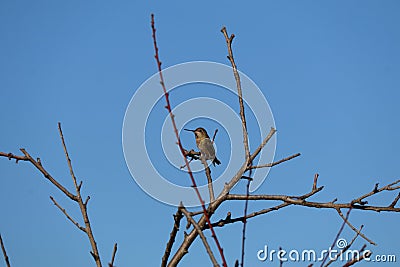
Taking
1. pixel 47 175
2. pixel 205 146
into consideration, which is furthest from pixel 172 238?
pixel 205 146

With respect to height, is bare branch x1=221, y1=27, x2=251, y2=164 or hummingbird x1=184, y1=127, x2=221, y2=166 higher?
hummingbird x1=184, y1=127, x2=221, y2=166

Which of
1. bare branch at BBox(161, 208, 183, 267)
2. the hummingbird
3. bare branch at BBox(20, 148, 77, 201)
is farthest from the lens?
the hummingbird

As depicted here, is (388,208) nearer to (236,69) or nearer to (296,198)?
(296,198)

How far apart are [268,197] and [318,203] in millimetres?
255

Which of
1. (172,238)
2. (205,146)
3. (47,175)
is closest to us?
(172,238)

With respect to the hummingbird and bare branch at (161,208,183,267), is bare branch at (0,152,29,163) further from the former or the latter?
the hummingbird

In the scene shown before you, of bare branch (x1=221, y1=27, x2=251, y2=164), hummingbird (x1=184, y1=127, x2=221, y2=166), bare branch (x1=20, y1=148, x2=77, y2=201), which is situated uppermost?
hummingbird (x1=184, y1=127, x2=221, y2=166)

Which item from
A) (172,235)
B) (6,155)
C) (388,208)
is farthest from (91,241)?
(388,208)

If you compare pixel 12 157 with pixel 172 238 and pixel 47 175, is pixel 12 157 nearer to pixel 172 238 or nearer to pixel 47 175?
pixel 47 175

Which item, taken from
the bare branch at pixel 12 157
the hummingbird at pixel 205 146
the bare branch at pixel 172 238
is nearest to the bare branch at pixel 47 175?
the bare branch at pixel 12 157

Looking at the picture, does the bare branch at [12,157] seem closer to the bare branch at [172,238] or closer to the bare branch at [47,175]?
the bare branch at [47,175]

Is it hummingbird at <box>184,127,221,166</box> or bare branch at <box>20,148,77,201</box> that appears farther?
hummingbird at <box>184,127,221,166</box>

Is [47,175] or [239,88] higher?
[239,88]

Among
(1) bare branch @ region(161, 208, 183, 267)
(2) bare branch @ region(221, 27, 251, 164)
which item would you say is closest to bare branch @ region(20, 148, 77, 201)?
(1) bare branch @ region(161, 208, 183, 267)
